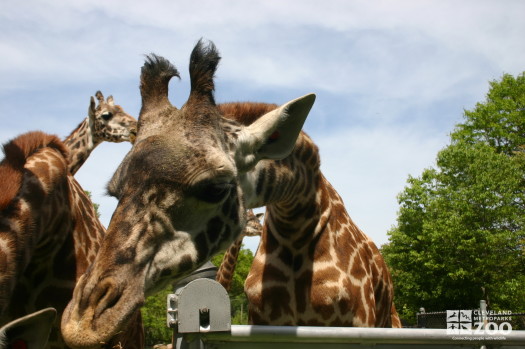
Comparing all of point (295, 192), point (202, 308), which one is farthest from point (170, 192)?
point (295, 192)

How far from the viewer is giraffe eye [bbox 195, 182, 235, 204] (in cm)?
350

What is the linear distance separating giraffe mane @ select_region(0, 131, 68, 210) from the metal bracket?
2.38m

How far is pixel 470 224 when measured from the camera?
32469 mm

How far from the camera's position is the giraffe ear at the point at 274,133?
4.17 m

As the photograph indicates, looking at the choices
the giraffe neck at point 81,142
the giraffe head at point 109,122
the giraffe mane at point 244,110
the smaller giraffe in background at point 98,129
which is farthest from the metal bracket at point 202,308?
the giraffe head at point 109,122

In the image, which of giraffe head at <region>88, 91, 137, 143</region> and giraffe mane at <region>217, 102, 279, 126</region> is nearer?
giraffe mane at <region>217, 102, 279, 126</region>

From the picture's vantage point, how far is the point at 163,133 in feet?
12.3

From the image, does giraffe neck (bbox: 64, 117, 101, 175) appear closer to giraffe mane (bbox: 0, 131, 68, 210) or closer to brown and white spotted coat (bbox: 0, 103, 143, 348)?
giraffe mane (bbox: 0, 131, 68, 210)

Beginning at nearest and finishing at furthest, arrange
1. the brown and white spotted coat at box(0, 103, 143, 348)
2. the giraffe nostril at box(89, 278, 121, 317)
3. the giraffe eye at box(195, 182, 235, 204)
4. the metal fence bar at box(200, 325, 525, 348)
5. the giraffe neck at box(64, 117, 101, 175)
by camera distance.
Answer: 1. the metal fence bar at box(200, 325, 525, 348)
2. the giraffe nostril at box(89, 278, 121, 317)
3. the giraffe eye at box(195, 182, 235, 204)
4. the brown and white spotted coat at box(0, 103, 143, 348)
5. the giraffe neck at box(64, 117, 101, 175)

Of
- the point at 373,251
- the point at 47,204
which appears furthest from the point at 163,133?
the point at 373,251

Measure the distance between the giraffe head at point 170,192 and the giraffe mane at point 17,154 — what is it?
109cm

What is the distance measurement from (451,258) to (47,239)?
3108cm

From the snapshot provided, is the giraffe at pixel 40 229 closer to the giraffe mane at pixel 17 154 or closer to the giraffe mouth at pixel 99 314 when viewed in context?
the giraffe mane at pixel 17 154

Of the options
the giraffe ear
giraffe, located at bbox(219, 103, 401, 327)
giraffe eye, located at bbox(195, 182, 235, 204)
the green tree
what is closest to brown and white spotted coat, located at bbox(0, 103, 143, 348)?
giraffe, located at bbox(219, 103, 401, 327)
